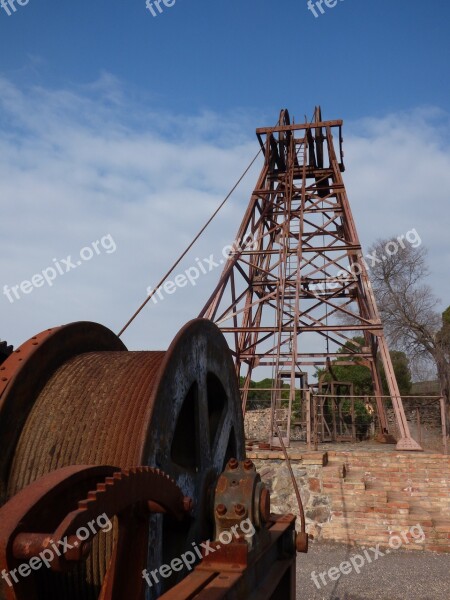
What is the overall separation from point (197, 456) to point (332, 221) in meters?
12.9

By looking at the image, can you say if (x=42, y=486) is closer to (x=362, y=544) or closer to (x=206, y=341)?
(x=206, y=341)

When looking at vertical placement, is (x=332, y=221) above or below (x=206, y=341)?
above

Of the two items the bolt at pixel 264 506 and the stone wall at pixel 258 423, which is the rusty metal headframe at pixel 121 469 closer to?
the bolt at pixel 264 506

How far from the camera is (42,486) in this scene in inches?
66.6

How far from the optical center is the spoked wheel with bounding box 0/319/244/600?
93.5 inches

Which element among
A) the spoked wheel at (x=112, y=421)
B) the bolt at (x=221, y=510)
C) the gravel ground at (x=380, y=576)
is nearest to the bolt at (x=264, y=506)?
the bolt at (x=221, y=510)

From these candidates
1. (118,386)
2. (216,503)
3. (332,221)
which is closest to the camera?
(216,503)

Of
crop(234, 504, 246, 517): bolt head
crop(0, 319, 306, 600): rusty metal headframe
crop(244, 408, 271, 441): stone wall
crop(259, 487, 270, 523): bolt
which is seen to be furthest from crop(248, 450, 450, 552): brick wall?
crop(244, 408, 271, 441): stone wall

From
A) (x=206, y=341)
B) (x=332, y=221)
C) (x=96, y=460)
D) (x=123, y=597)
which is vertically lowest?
(x=123, y=597)

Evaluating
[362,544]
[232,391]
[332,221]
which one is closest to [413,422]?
[332,221]

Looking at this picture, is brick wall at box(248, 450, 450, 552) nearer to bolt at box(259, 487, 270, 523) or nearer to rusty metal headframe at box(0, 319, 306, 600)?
rusty metal headframe at box(0, 319, 306, 600)

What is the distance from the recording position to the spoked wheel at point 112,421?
2.38m

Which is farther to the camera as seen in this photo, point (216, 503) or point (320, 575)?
point (320, 575)

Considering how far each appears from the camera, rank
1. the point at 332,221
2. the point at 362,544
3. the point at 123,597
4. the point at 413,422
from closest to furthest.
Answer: the point at 123,597, the point at 362,544, the point at 332,221, the point at 413,422
